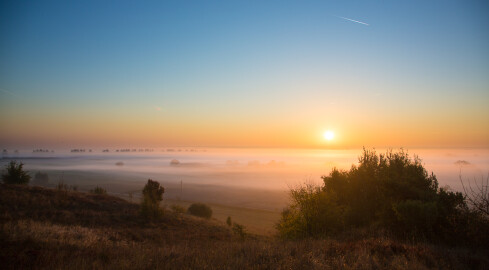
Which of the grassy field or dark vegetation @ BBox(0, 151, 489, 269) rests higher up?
dark vegetation @ BBox(0, 151, 489, 269)

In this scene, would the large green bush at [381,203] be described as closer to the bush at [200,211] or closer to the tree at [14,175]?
the bush at [200,211]

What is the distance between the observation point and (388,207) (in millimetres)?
13945

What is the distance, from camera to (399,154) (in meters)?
17.1

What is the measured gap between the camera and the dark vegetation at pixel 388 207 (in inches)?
448

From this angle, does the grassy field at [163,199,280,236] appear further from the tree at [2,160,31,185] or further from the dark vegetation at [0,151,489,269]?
the dark vegetation at [0,151,489,269]

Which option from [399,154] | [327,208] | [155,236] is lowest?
[155,236]

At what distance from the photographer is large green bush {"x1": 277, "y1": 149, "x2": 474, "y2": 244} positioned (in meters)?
11.9

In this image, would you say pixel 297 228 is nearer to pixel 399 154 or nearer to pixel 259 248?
pixel 259 248

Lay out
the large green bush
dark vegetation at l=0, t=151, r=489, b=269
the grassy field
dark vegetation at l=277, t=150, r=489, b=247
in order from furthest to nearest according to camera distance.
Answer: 1. the grassy field
2. the large green bush
3. dark vegetation at l=277, t=150, r=489, b=247
4. dark vegetation at l=0, t=151, r=489, b=269

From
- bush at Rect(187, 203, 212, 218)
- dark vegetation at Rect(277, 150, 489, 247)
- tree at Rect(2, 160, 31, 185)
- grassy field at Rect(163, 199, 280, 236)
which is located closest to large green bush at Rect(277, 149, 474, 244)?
dark vegetation at Rect(277, 150, 489, 247)

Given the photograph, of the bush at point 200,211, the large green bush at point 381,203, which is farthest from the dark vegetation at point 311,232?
the bush at point 200,211

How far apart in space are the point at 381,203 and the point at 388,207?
131 centimetres

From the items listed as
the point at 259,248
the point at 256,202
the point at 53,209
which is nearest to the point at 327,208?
the point at 259,248

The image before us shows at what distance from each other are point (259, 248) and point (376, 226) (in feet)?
25.4
